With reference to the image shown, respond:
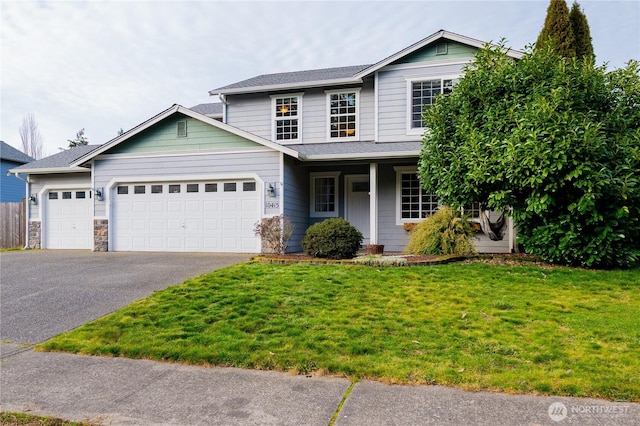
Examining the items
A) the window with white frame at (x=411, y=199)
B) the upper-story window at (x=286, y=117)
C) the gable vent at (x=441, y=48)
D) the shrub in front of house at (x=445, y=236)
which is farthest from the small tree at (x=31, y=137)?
the shrub in front of house at (x=445, y=236)

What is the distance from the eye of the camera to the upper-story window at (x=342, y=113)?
541 inches

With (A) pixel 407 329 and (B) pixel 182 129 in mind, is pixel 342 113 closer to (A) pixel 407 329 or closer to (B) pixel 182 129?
(B) pixel 182 129

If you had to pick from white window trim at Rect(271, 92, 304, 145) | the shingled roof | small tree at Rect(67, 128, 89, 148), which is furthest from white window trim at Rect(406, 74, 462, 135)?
small tree at Rect(67, 128, 89, 148)

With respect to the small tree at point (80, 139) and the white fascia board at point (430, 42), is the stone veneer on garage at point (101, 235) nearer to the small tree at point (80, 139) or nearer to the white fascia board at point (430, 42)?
the white fascia board at point (430, 42)

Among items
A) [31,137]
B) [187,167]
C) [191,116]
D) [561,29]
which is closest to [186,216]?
[187,167]

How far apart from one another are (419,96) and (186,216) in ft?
26.8

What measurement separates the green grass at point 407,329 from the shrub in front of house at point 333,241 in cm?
192

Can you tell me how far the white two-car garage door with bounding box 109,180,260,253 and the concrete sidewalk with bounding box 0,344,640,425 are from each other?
8384mm

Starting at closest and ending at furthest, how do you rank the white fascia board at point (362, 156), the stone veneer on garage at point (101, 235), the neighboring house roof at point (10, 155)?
the white fascia board at point (362, 156) → the stone veneer on garage at point (101, 235) → the neighboring house roof at point (10, 155)

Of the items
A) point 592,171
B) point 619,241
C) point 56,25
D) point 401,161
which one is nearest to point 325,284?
point 592,171

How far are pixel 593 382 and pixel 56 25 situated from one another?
1443cm

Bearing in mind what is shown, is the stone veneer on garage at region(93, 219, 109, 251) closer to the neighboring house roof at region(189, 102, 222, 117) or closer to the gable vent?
the neighboring house roof at region(189, 102, 222, 117)

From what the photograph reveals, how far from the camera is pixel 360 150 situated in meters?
12.3

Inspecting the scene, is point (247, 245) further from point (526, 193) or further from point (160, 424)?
point (160, 424)
